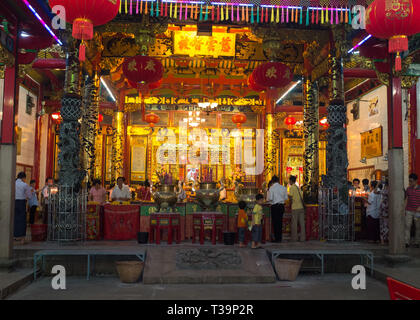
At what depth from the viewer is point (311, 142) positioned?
9172 mm

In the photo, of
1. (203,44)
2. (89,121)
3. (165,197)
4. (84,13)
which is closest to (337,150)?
(165,197)

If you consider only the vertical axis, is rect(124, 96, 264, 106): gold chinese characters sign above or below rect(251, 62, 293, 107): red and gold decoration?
above

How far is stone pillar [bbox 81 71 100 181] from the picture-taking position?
8.79 meters

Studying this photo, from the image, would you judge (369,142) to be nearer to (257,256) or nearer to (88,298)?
(257,256)

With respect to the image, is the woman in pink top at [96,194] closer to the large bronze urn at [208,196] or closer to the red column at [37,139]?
the large bronze urn at [208,196]

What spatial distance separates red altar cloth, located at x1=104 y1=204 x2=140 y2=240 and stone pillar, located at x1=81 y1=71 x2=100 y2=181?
1584mm

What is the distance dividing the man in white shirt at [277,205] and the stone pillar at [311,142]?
5.98ft

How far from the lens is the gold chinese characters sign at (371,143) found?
11.6 metres

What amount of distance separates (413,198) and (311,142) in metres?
2.47

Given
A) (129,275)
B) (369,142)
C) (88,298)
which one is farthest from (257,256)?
(369,142)

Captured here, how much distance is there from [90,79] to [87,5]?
456 cm

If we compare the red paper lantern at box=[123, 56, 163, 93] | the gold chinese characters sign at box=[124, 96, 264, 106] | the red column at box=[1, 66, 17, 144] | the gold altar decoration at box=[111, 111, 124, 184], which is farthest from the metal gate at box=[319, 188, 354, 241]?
the gold chinese characters sign at box=[124, 96, 264, 106]

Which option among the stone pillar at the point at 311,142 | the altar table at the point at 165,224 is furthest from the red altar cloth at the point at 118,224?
the stone pillar at the point at 311,142

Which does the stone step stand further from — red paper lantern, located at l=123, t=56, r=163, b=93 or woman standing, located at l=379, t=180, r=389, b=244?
woman standing, located at l=379, t=180, r=389, b=244
